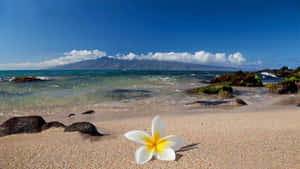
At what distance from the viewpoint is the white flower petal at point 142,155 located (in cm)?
95

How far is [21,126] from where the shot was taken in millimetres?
2287

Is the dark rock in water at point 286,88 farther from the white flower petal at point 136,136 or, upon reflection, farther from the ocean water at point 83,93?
the white flower petal at point 136,136

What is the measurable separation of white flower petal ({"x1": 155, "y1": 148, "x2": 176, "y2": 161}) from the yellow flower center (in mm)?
26

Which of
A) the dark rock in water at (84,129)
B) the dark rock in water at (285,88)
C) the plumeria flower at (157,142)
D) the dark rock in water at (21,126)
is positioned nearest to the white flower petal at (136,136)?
the plumeria flower at (157,142)

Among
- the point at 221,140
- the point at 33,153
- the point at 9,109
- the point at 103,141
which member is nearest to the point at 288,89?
the point at 221,140

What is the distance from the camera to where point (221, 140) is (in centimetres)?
150

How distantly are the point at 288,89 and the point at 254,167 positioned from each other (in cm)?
1127

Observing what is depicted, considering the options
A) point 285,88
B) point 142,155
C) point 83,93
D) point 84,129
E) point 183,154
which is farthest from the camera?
point 83,93

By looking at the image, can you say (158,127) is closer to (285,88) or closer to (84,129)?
(84,129)

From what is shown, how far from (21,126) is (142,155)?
7.27ft

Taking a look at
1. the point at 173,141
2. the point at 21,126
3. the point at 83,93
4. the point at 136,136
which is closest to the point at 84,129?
the point at 21,126

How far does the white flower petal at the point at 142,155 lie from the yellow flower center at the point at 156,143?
0.04m

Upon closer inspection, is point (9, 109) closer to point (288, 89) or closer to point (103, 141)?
point (103, 141)

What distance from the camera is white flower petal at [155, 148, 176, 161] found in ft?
3.21
